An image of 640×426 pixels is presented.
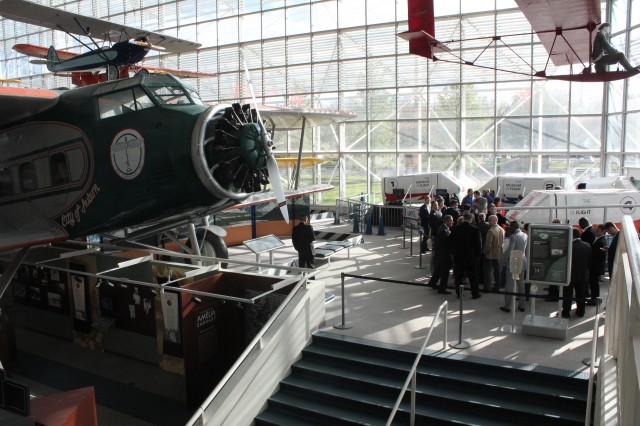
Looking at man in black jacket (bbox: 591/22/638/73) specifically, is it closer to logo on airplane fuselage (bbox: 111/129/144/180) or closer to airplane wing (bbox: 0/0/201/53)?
logo on airplane fuselage (bbox: 111/129/144/180)

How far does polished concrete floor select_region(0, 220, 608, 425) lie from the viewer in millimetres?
7461

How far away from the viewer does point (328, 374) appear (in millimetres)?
7422

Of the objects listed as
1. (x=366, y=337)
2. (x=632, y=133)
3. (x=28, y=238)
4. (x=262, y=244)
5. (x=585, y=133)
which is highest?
(x=585, y=133)

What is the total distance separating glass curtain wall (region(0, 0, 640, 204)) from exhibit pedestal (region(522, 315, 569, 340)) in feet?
43.7

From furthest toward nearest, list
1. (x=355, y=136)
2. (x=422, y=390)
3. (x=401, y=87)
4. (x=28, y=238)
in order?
(x=355, y=136) → (x=401, y=87) → (x=28, y=238) → (x=422, y=390)

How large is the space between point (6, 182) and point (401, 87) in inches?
762

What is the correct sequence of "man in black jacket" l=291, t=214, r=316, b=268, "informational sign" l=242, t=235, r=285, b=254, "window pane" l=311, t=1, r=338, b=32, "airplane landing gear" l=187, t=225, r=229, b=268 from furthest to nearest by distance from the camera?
"window pane" l=311, t=1, r=338, b=32 → "airplane landing gear" l=187, t=225, r=229, b=268 → "man in black jacket" l=291, t=214, r=316, b=268 → "informational sign" l=242, t=235, r=285, b=254

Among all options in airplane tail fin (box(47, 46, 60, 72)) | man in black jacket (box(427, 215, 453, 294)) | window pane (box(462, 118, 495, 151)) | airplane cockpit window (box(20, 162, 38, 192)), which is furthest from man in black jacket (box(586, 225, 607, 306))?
airplane tail fin (box(47, 46, 60, 72))

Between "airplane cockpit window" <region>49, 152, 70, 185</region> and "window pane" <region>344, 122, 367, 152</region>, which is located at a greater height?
"window pane" <region>344, 122, 367, 152</region>

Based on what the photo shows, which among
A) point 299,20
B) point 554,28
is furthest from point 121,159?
point 299,20

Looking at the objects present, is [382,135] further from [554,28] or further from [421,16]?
[554,28]

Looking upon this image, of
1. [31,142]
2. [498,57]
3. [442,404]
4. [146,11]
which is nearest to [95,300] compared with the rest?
[31,142]

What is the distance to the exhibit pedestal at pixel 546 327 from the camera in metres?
7.73

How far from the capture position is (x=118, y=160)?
7.76m
